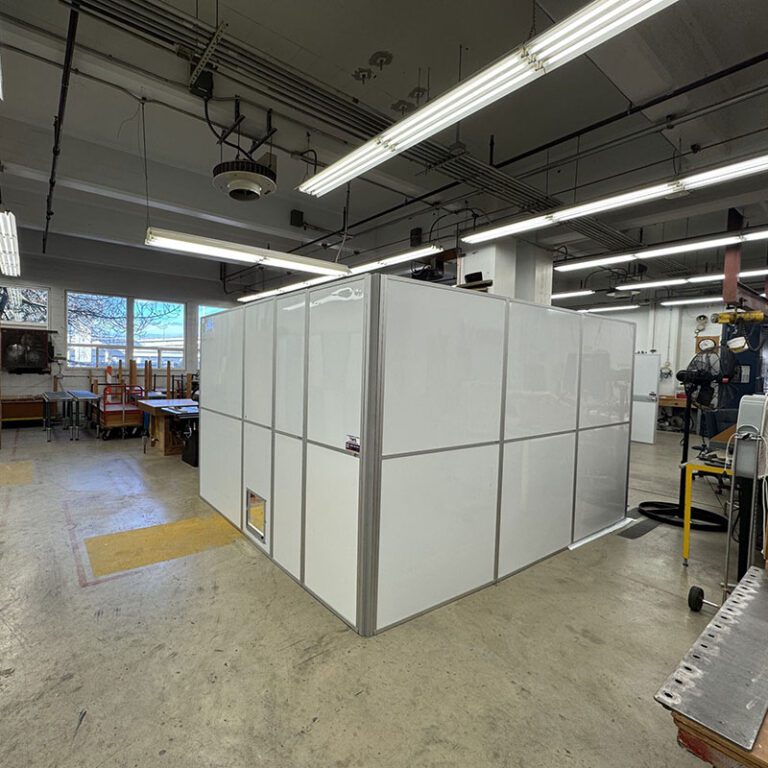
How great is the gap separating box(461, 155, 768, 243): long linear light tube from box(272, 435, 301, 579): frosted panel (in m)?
3.19

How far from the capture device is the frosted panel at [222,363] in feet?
12.2

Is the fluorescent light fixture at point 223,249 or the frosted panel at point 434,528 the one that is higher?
the fluorescent light fixture at point 223,249

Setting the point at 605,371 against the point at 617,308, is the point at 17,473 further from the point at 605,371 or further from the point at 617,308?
the point at 617,308

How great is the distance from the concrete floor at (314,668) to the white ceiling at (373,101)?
333 cm

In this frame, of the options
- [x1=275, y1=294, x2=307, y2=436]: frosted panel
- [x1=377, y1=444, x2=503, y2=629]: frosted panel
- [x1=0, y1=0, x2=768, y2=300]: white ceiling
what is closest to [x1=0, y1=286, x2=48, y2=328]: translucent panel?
[x1=0, y1=0, x2=768, y2=300]: white ceiling

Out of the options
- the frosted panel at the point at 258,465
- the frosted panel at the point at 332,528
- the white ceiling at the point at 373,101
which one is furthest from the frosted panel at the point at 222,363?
the white ceiling at the point at 373,101

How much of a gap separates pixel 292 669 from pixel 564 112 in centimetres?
494

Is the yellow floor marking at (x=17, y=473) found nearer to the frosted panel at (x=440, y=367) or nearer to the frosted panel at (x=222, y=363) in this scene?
the frosted panel at (x=222, y=363)

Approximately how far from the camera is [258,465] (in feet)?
11.1

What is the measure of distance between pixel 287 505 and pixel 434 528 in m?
1.10

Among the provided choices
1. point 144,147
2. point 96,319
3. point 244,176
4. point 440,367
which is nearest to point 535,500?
point 440,367

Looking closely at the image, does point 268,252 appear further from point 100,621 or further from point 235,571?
point 100,621

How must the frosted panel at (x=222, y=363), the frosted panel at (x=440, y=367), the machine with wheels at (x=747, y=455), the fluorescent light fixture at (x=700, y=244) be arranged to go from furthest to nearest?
the fluorescent light fixture at (x=700, y=244) < the frosted panel at (x=222, y=363) < the machine with wheels at (x=747, y=455) < the frosted panel at (x=440, y=367)

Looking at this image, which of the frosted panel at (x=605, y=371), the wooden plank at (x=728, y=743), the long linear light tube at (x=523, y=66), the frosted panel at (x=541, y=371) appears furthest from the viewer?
the frosted panel at (x=605, y=371)
